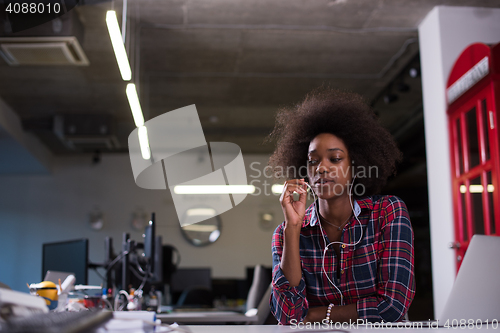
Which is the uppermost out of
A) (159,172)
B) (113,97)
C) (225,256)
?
(113,97)

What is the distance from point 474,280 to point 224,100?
17.9ft

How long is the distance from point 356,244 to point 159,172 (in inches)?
321

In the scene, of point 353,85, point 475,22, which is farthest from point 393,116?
point 475,22

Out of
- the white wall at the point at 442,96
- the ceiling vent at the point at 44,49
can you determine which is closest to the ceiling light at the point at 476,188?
the white wall at the point at 442,96

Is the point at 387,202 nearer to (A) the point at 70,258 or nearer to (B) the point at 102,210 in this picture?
(A) the point at 70,258

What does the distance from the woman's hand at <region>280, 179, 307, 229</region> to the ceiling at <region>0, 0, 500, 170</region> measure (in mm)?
2165

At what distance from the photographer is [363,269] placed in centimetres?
163

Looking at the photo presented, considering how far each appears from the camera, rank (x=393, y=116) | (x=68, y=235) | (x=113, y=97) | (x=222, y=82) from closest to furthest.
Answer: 1. (x=222, y=82)
2. (x=113, y=97)
3. (x=393, y=116)
4. (x=68, y=235)

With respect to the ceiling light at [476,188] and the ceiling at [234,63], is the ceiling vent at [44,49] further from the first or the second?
the ceiling light at [476,188]

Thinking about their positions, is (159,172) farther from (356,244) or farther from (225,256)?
(356,244)

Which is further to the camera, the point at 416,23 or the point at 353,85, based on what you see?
the point at 353,85

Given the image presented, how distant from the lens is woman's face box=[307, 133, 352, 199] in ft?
5.65

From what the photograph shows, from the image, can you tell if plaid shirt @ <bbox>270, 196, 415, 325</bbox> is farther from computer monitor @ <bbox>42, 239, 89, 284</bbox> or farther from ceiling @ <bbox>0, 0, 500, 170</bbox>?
ceiling @ <bbox>0, 0, 500, 170</bbox>

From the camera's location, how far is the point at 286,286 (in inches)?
62.1
